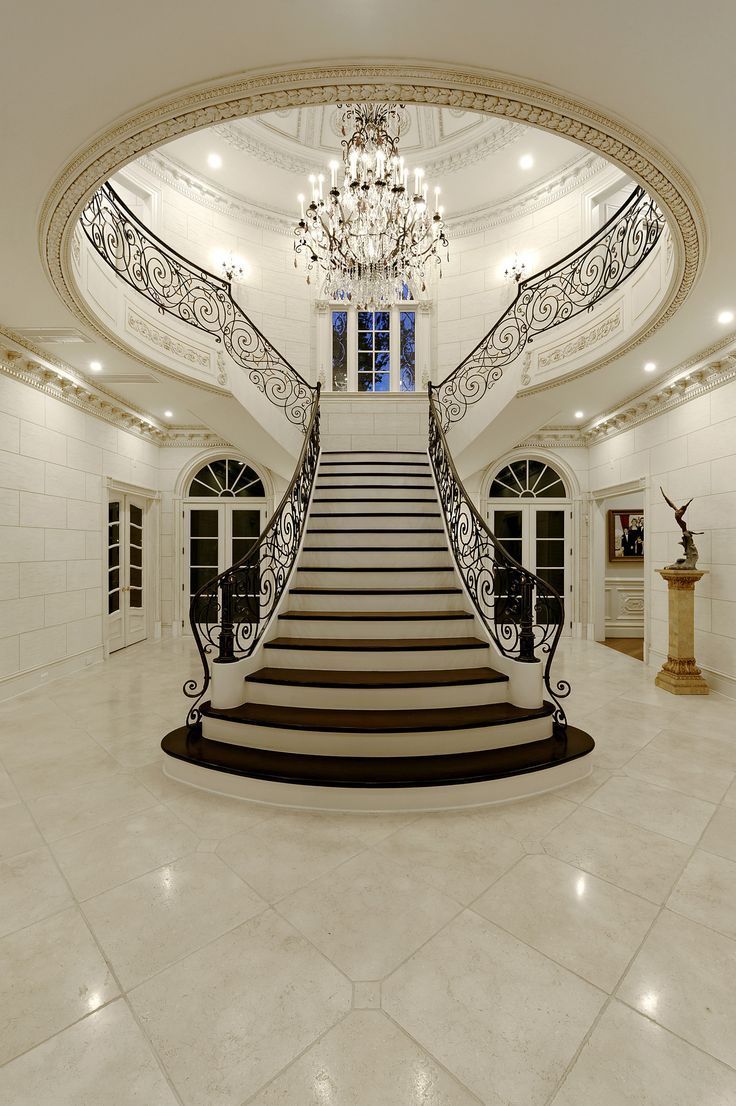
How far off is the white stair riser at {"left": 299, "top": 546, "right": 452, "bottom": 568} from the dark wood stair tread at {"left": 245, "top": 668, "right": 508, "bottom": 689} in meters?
1.51

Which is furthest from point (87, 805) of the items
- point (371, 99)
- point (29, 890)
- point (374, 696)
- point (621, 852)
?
point (371, 99)

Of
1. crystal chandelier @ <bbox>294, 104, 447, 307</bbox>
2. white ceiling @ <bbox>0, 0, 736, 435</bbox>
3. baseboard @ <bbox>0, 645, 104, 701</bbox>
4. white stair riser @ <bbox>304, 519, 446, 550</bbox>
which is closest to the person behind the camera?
white ceiling @ <bbox>0, 0, 736, 435</bbox>

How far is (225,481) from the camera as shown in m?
8.01

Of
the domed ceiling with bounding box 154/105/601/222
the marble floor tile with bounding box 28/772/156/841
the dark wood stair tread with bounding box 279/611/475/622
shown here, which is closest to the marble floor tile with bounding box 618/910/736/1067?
the dark wood stair tread with bounding box 279/611/475/622

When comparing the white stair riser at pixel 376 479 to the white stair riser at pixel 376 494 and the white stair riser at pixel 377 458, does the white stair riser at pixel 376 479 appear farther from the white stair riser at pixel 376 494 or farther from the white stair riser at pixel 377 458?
the white stair riser at pixel 377 458

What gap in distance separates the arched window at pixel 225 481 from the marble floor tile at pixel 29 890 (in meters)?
6.35

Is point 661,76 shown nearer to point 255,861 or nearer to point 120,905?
point 255,861

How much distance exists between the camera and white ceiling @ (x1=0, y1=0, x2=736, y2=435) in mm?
1732

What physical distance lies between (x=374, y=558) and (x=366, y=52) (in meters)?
3.48

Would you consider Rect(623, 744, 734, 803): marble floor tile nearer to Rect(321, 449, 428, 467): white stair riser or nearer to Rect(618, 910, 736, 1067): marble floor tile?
Rect(618, 910, 736, 1067): marble floor tile

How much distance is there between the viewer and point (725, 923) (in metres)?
1.74

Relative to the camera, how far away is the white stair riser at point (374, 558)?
4656 millimetres

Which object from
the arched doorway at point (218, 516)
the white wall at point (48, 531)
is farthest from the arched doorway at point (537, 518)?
the white wall at point (48, 531)

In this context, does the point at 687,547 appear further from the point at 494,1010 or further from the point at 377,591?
the point at 494,1010
